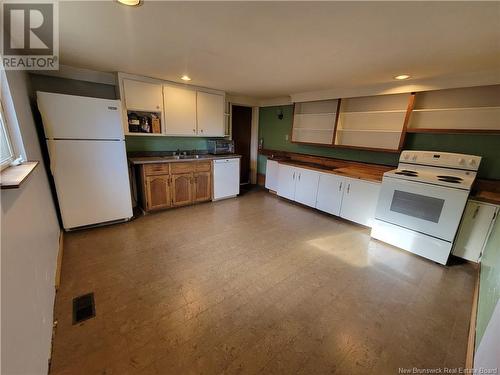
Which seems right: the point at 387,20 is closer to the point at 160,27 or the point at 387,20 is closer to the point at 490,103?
the point at 160,27

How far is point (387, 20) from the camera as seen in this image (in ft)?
4.54

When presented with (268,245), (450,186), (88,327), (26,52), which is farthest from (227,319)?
(26,52)

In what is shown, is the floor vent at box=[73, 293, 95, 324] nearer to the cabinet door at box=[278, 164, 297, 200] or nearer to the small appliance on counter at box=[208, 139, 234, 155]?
the small appliance on counter at box=[208, 139, 234, 155]

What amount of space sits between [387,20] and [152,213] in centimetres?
365

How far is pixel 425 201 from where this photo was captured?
2381mm

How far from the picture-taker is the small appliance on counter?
14.1ft

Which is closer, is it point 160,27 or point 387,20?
point 387,20

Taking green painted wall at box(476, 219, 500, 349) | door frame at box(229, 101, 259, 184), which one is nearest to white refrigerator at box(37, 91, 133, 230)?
door frame at box(229, 101, 259, 184)

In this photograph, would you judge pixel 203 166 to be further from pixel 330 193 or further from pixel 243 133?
pixel 330 193

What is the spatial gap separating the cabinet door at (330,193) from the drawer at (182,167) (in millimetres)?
2266
